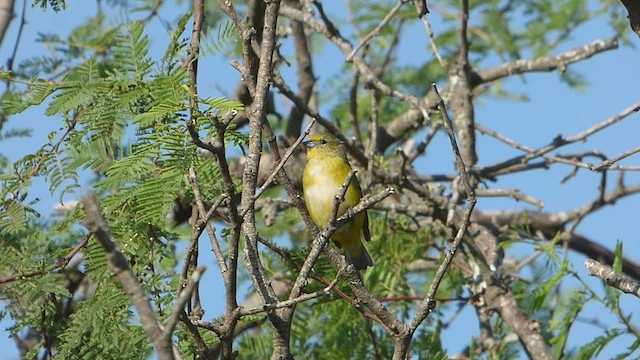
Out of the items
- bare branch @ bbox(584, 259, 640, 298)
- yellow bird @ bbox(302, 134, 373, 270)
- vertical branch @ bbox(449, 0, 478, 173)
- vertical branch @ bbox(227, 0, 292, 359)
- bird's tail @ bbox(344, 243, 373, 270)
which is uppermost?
vertical branch @ bbox(449, 0, 478, 173)

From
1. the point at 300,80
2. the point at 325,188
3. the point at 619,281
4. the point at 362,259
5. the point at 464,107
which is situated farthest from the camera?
the point at 300,80

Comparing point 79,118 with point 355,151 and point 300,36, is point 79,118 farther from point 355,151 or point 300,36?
point 300,36

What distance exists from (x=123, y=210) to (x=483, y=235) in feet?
9.52

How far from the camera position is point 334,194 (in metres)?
5.52

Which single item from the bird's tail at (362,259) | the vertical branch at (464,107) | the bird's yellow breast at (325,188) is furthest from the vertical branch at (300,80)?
the bird's tail at (362,259)

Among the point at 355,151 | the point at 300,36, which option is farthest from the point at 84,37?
the point at 355,151

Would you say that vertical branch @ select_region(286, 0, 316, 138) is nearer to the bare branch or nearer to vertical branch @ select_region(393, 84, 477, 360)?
vertical branch @ select_region(393, 84, 477, 360)

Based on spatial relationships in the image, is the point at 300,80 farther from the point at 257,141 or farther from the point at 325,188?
the point at 257,141

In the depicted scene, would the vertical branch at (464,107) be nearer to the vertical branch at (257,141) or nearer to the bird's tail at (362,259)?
the bird's tail at (362,259)

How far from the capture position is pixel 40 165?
367 cm

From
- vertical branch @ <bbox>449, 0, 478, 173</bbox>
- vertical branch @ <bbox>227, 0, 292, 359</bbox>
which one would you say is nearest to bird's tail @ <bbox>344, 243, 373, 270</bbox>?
vertical branch @ <bbox>449, 0, 478, 173</bbox>

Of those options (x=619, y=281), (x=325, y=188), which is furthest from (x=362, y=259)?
(x=619, y=281)

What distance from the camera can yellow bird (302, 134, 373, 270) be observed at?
5.54 meters

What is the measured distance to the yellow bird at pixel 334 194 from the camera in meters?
5.54
